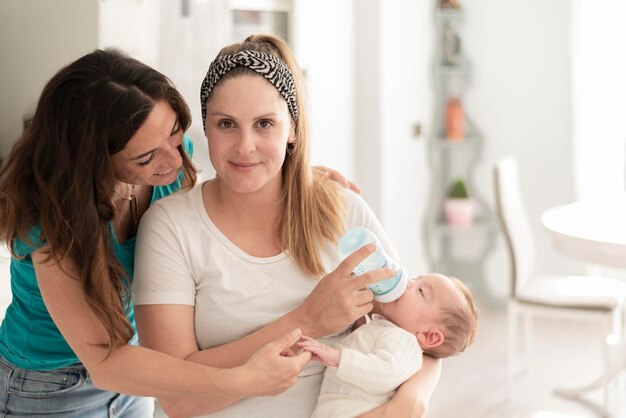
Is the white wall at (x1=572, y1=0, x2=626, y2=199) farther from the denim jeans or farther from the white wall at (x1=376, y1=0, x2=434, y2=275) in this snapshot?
the denim jeans

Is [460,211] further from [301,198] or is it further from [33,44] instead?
[301,198]

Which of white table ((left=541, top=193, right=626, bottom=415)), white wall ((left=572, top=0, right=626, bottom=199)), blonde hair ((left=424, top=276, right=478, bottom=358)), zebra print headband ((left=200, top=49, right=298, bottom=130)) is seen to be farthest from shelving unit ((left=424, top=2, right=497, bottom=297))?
zebra print headband ((left=200, top=49, right=298, bottom=130))

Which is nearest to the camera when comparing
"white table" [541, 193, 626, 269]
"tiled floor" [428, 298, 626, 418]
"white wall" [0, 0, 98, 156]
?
"white wall" [0, 0, 98, 156]

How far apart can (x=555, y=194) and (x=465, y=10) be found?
48.2 inches

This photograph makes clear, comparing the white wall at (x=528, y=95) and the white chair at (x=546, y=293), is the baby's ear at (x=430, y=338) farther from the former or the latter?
the white wall at (x=528, y=95)

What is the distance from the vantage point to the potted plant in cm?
483

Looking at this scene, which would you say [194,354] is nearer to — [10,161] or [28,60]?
[10,161]

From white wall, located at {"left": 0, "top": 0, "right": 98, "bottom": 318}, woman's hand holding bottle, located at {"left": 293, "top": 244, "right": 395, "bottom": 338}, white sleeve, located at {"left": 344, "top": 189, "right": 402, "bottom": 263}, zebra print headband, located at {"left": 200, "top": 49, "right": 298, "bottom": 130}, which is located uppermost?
white wall, located at {"left": 0, "top": 0, "right": 98, "bottom": 318}

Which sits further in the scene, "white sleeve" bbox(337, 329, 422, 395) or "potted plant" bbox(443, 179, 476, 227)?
"potted plant" bbox(443, 179, 476, 227)

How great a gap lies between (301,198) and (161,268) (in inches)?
13.1

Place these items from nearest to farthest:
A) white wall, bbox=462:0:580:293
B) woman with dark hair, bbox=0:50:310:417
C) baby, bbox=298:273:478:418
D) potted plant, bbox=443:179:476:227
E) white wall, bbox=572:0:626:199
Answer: woman with dark hair, bbox=0:50:310:417
baby, bbox=298:273:478:418
white wall, bbox=572:0:626:199
white wall, bbox=462:0:580:293
potted plant, bbox=443:179:476:227

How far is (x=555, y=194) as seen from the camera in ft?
15.8

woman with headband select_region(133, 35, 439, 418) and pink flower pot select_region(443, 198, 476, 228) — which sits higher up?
woman with headband select_region(133, 35, 439, 418)

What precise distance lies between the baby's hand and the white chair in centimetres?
224
